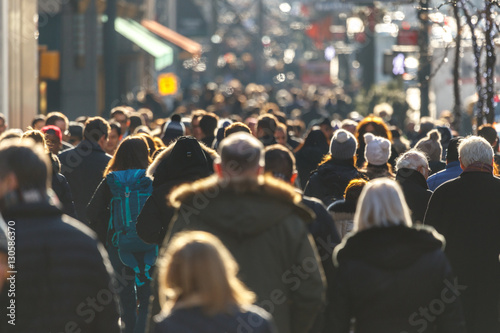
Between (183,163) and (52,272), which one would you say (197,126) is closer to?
(183,163)

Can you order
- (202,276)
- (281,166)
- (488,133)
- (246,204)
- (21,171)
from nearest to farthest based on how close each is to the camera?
1. (202,276)
2. (21,171)
3. (246,204)
4. (281,166)
5. (488,133)

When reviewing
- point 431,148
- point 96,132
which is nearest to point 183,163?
point 96,132

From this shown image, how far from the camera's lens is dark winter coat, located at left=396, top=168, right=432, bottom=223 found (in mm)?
9094

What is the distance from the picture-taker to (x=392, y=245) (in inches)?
232

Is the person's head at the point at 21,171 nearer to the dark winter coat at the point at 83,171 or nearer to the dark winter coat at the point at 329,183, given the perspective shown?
the dark winter coat at the point at 329,183

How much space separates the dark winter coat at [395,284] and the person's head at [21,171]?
1607 mm

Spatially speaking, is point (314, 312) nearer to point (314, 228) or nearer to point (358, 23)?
point (314, 228)

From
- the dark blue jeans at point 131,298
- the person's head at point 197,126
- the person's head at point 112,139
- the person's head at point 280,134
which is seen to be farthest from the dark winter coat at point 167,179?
the person's head at point 280,134

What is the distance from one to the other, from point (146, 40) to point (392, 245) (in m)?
31.9

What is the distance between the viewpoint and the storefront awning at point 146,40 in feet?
118

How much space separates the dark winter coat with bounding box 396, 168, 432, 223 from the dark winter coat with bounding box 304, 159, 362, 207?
1.93 ft

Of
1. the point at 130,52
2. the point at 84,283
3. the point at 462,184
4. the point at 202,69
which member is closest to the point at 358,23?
the point at 130,52

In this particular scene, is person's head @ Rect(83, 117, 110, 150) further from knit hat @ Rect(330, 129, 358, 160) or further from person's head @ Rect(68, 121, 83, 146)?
knit hat @ Rect(330, 129, 358, 160)

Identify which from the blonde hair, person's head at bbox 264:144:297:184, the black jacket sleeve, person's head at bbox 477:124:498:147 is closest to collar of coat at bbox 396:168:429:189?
the black jacket sleeve
